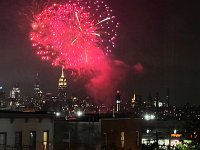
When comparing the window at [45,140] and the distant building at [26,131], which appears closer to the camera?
the distant building at [26,131]

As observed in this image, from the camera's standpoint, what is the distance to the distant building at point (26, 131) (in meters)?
23.6

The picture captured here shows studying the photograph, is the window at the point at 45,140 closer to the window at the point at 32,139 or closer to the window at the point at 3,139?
the window at the point at 32,139

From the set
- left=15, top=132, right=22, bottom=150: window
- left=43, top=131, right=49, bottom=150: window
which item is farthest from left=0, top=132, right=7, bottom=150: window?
left=43, top=131, right=49, bottom=150: window

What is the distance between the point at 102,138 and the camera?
35.4 metres

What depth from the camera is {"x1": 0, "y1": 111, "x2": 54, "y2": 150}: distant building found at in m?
23.6

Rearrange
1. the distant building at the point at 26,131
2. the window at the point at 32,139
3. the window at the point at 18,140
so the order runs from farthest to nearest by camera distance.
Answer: the window at the point at 32,139
the window at the point at 18,140
the distant building at the point at 26,131

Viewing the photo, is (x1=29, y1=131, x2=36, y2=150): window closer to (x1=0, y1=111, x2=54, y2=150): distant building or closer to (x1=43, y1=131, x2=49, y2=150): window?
(x1=0, y1=111, x2=54, y2=150): distant building

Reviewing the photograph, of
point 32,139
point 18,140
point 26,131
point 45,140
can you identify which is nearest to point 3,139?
point 18,140

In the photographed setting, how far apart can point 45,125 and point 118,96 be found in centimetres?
3575

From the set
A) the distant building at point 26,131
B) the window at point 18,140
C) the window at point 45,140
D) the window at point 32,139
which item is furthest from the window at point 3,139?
the window at point 45,140

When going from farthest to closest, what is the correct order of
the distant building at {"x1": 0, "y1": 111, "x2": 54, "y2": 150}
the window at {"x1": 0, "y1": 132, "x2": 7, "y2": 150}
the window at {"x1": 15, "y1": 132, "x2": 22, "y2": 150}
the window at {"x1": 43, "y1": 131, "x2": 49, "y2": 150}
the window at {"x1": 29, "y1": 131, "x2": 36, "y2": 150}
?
the window at {"x1": 43, "y1": 131, "x2": 49, "y2": 150}
the window at {"x1": 29, "y1": 131, "x2": 36, "y2": 150}
the window at {"x1": 15, "y1": 132, "x2": 22, "y2": 150}
the distant building at {"x1": 0, "y1": 111, "x2": 54, "y2": 150}
the window at {"x1": 0, "y1": 132, "x2": 7, "y2": 150}

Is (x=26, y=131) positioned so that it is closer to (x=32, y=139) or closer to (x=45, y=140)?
(x=32, y=139)

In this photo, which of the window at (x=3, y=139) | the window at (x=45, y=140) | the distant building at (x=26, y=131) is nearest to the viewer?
the window at (x=3, y=139)

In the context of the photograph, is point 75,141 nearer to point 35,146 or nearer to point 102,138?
point 102,138
